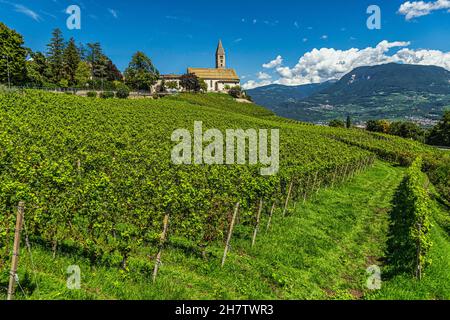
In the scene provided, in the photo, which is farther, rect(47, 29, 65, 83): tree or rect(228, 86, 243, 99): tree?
rect(228, 86, 243, 99): tree

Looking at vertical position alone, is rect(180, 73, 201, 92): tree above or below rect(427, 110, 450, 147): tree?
above

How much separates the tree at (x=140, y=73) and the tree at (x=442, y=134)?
9841cm

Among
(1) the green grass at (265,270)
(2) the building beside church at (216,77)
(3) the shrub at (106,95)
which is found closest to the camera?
(1) the green grass at (265,270)

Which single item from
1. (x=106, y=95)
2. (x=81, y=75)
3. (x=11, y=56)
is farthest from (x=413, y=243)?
(x=81, y=75)

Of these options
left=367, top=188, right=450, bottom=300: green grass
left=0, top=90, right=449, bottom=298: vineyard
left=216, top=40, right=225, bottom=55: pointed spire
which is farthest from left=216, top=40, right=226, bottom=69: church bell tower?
left=367, top=188, right=450, bottom=300: green grass

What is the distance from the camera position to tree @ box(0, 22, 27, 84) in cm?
5900

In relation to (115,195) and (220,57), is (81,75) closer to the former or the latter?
(115,195)

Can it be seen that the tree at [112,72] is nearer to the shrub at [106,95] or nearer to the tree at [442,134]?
the shrub at [106,95]

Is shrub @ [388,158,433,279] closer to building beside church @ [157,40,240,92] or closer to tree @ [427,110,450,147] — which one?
tree @ [427,110,450,147]

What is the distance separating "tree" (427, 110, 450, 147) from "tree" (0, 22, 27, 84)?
121m

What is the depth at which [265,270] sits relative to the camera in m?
10.6

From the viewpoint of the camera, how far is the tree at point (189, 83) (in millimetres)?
112875

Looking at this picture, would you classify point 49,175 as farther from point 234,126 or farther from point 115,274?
point 234,126

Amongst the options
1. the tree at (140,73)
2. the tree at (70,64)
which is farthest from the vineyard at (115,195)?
the tree at (140,73)
